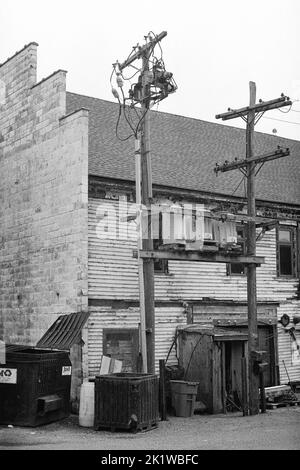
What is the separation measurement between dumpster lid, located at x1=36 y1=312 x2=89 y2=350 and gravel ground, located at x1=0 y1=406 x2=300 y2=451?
5.97 feet

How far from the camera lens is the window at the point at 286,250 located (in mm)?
22672

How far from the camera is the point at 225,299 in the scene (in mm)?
20828

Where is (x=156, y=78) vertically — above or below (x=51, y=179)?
above

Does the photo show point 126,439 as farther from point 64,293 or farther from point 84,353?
point 64,293

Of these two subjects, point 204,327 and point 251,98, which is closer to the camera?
point 251,98

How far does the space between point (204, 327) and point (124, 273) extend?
2769mm

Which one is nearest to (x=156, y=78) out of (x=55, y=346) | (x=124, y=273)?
(x=124, y=273)

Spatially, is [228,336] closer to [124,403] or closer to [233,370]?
[233,370]

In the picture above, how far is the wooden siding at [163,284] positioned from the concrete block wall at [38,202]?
65cm

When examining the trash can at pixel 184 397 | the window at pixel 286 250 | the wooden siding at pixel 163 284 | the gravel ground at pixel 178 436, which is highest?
the window at pixel 286 250

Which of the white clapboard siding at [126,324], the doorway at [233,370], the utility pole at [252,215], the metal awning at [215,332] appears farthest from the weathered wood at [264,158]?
the doorway at [233,370]

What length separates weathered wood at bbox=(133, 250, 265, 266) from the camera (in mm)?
15430

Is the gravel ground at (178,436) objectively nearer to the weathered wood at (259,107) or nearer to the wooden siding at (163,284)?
the wooden siding at (163,284)

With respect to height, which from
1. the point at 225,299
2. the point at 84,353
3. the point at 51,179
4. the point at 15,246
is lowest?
the point at 84,353
